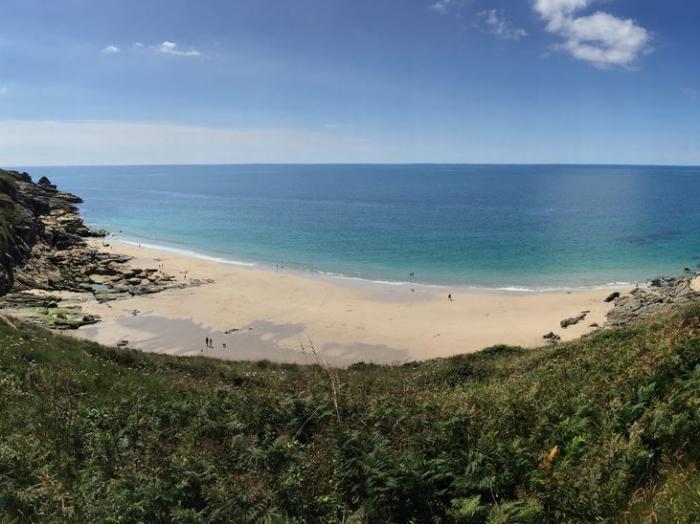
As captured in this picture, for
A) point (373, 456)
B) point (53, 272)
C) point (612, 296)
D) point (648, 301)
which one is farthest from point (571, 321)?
point (53, 272)

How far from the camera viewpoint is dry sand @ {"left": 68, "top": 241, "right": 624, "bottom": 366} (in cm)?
3647

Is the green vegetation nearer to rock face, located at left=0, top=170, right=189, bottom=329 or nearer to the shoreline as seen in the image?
rock face, located at left=0, top=170, right=189, bottom=329

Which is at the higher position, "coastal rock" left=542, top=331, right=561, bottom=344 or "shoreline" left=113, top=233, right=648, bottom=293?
"shoreline" left=113, top=233, right=648, bottom=293

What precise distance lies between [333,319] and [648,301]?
2718 cm

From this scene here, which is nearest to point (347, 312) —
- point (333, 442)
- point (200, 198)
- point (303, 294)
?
point (303, 294)

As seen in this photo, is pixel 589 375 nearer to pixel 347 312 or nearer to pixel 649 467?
pixel 649 467

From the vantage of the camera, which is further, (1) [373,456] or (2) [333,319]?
(2) [333,319]

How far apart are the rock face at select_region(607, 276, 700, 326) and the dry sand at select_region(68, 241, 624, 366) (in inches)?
62.0

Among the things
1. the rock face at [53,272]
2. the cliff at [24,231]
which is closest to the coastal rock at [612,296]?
the rock face at [53,272]

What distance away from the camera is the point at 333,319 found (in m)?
43.1

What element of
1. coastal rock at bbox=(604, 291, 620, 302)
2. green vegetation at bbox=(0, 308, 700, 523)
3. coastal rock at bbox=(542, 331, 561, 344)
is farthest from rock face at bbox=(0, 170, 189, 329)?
coastal rock at bbox=(604, 291, 620, 302)

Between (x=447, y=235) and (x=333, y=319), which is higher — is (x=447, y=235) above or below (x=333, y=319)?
above

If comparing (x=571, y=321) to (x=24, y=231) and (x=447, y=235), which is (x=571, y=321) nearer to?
(x=447, y=235)

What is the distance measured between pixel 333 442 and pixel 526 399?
411 centimetres
